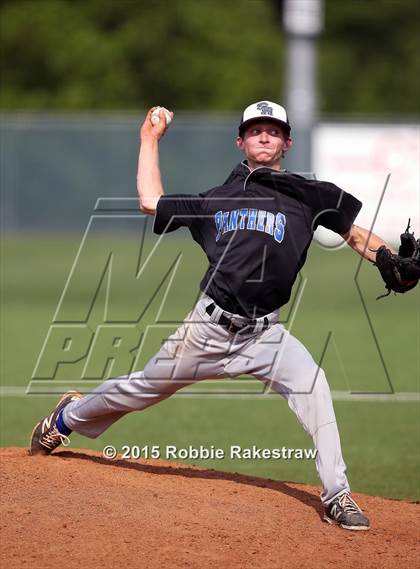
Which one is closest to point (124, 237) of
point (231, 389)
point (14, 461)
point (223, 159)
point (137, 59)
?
point (223, 159)

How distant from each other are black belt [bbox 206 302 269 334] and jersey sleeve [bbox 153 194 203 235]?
1.50ft

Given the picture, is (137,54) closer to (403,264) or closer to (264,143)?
(264,143)

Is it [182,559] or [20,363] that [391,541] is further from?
[20,363]

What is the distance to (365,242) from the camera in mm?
5824

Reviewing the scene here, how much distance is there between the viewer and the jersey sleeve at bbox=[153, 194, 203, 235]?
569 centimetres

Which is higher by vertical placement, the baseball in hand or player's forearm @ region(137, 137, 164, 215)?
the baseball in hand

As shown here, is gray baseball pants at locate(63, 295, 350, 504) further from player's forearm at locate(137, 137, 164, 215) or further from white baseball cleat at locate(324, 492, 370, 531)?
player's forearm at locate(137, 137, 164, 215)

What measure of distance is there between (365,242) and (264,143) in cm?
73

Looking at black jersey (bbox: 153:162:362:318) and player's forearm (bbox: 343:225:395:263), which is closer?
black jersey (bbox: 153:162:362:318)

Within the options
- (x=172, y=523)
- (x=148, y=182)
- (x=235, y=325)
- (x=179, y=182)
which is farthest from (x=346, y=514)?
(x=179, y=182)

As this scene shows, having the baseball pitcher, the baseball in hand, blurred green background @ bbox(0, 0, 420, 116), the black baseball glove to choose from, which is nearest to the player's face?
the baseball pitcher

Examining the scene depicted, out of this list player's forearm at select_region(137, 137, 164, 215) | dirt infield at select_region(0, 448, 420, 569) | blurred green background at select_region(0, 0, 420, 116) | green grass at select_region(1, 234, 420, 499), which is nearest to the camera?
dirt infield at select_region(0, 448, 420, 569)

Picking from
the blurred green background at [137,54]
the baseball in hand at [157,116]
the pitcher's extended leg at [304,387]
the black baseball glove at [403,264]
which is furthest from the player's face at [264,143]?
the blurred green background at [137,54]

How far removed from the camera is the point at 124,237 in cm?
2522
